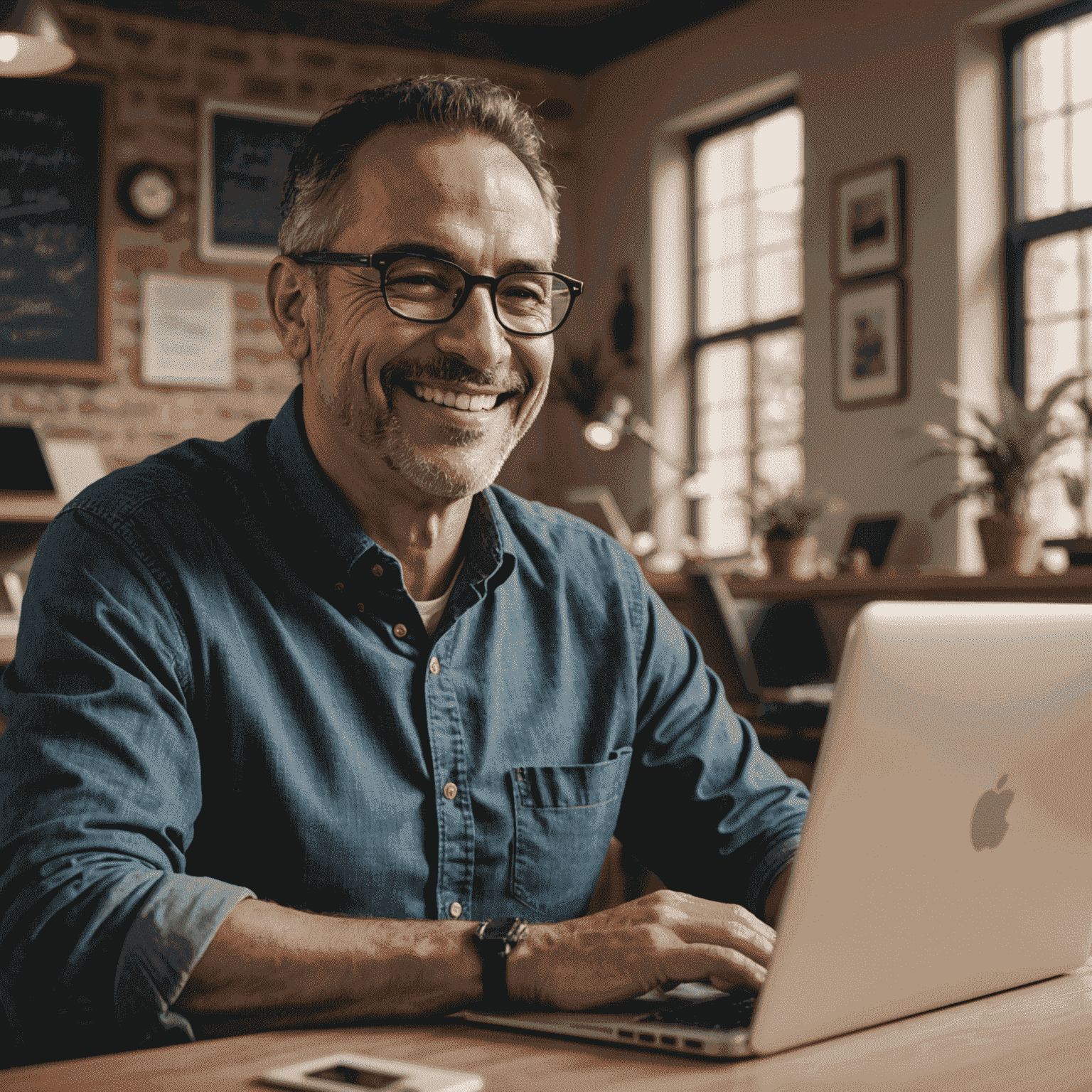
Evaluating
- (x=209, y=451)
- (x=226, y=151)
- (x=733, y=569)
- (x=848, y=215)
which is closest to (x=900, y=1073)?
(x=209, y=451)

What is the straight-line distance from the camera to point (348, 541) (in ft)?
4.08

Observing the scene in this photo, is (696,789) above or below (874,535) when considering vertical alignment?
below

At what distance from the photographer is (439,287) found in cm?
127

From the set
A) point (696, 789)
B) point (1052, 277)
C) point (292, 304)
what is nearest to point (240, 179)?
point (1052, 277)

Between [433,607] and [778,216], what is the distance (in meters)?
4.93

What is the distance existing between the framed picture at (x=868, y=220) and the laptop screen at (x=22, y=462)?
3.26 m

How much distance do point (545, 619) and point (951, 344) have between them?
387 cm

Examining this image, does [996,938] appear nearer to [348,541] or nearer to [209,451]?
[348,541]

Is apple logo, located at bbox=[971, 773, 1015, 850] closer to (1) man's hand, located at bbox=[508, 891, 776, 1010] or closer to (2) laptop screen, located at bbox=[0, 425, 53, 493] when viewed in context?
(1) man's hand, located at bbox=[508, 891, 776, 1010]

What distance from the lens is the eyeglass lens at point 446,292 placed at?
4.12 ft

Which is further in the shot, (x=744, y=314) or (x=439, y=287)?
(x=744, y=314)

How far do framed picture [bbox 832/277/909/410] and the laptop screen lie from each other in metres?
3.15

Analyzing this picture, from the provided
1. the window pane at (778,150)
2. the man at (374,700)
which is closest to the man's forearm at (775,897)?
the man at (374,700)

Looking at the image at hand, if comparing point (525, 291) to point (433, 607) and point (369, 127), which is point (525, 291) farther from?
point (433, 607)
